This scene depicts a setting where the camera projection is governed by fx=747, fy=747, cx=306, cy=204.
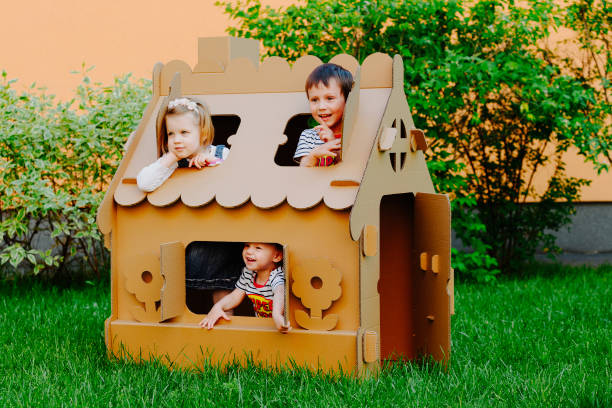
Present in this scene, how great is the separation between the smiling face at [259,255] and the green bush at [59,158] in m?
2.42

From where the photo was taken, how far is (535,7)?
558 cm

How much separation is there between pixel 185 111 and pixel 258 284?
83cm

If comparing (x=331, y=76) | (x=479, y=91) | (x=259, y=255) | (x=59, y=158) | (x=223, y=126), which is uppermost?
(x=479, y=91)

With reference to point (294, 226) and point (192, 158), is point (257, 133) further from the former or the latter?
point (294, 226)

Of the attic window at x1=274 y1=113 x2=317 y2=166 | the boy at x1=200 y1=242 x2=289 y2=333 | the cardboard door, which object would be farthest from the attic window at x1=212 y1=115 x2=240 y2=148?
the cardboard door

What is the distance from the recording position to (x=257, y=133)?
128 inches

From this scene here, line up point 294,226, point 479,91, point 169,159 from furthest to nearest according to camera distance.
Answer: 1. point 479,91
2. point 169,159
3. point 294,226

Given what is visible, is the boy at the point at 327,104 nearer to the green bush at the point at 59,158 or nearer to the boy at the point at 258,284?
the boy at the point at 258,284

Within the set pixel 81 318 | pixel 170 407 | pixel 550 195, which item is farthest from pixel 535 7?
pixel 170 407

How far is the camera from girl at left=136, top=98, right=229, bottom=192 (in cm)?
317

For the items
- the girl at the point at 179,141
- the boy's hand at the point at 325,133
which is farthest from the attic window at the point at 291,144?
the boy's hand at the point at 325,133

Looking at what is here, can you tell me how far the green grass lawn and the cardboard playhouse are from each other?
14cm

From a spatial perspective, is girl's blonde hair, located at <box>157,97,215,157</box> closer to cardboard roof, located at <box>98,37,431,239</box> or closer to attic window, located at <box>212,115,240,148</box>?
cardboard roof, located at <box>98,37,431,239</box>

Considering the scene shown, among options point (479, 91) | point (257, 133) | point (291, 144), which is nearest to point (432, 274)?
point (257, 133)
